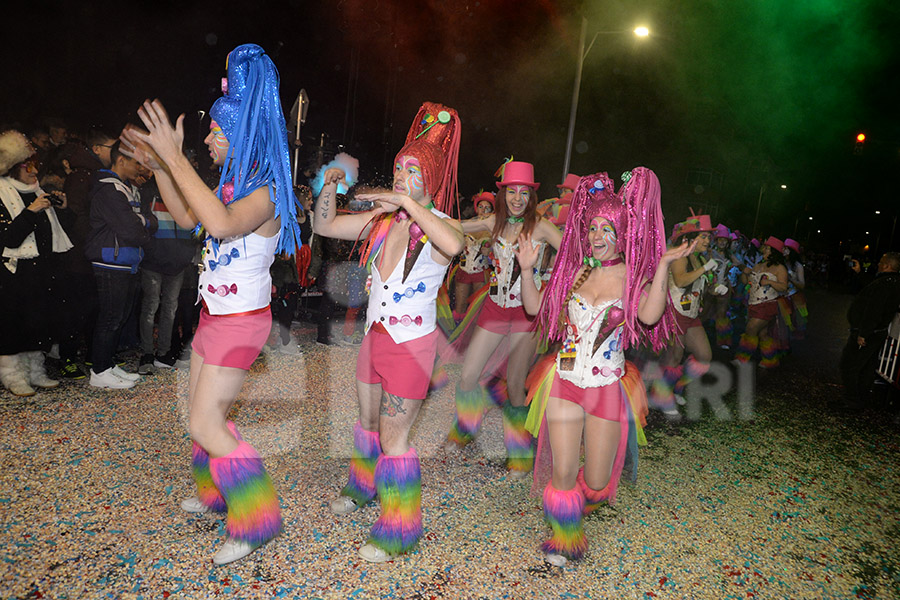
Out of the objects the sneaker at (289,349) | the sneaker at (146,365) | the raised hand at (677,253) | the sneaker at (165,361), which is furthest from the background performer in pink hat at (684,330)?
the sneaker at (146,365)

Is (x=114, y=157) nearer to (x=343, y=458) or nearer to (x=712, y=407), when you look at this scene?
(x=343, y=458)

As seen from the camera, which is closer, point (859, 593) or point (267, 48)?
point (859, 593)

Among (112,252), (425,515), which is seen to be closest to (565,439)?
(425,515)

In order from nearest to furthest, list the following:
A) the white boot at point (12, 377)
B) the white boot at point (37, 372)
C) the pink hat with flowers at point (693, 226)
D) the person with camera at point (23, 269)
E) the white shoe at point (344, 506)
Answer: the white shoe at point (344, 506) → the person with camera at point (23, 269) → the white boot at point (12, 377) → the white boot at point (37, 372) → the pink hat with flowers at point (693, 226)

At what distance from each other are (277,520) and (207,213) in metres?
1.50

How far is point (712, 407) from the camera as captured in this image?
6.17 metres

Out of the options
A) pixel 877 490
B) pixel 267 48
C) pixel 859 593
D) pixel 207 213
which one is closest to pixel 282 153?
pixel 207 213

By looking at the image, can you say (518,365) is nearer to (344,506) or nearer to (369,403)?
(369,403)

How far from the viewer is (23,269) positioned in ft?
14.6

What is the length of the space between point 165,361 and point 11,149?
7.24 ft

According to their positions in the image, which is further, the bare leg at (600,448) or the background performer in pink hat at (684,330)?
the background performer in pink hat at (684,330)

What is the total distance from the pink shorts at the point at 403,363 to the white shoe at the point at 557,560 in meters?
1.11

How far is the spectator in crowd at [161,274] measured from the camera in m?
5.21

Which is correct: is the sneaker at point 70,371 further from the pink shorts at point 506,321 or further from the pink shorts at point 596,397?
the pink shorts at point 596,397
